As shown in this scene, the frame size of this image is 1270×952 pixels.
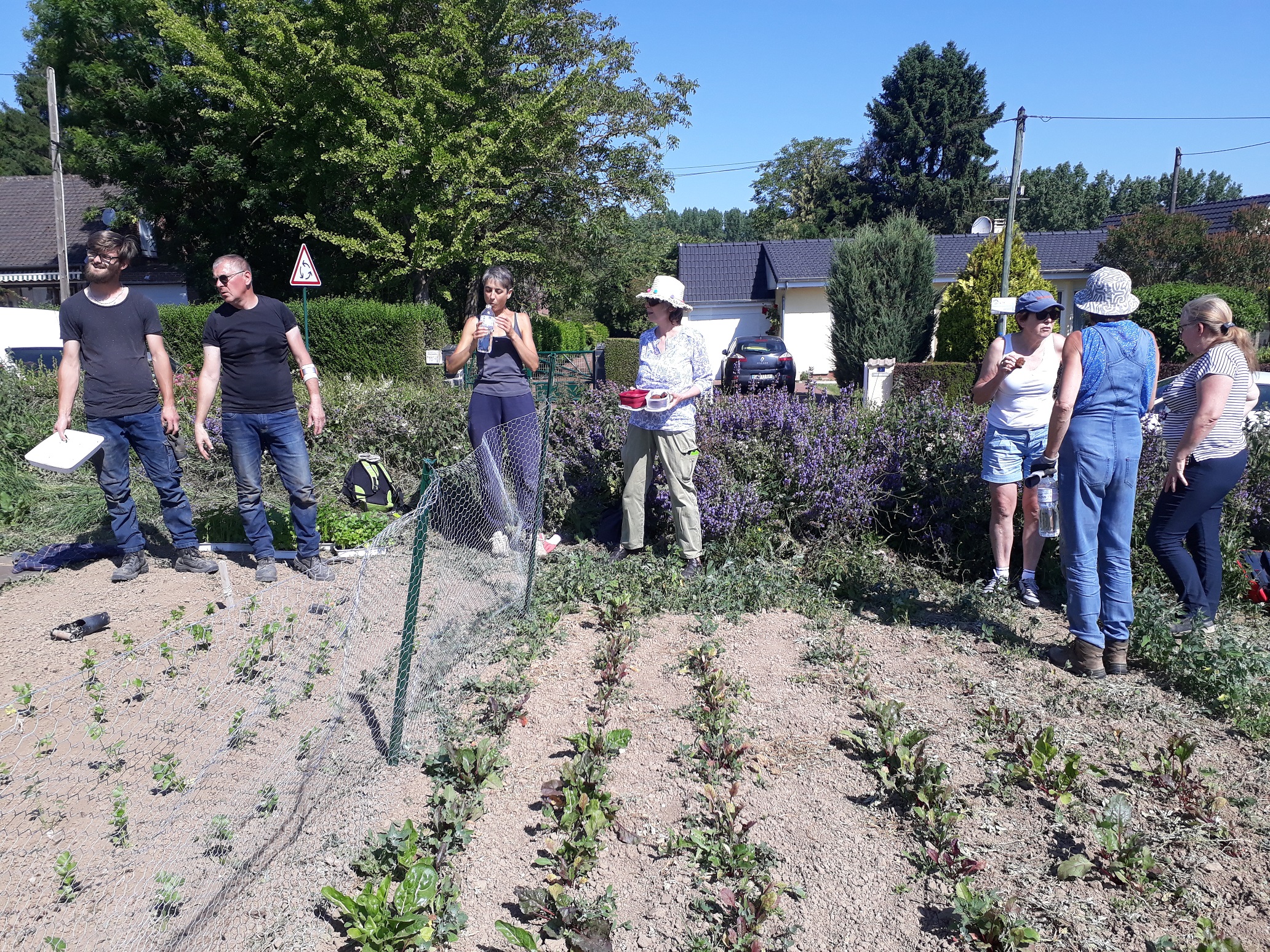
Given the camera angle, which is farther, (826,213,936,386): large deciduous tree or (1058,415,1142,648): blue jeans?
(826,213,936,386): large deciduous tree

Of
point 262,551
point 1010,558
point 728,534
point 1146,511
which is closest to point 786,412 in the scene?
point 728,534

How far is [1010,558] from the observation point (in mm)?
5078

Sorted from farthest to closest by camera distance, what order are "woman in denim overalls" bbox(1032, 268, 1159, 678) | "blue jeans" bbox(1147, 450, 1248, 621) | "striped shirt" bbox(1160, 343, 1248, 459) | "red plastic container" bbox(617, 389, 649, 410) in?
1. "red plastic container" bbox(617, 389, 649, 410)
2. "blue jeans" bbox(1147, 450, 1248, 621)
3. "striped shirt" bbox(1160, 343, 1248, 459)
4. "woman in denim overalls" bbox(1032, 268, 1159, 678)

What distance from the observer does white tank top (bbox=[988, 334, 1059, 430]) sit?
446cm

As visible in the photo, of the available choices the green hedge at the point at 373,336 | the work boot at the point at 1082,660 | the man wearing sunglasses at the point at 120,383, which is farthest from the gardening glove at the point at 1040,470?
the green hedge at the point at 373,336

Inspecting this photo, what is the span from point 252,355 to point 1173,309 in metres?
20.0

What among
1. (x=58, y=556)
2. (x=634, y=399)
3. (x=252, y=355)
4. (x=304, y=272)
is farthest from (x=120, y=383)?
(x=304, y=272)

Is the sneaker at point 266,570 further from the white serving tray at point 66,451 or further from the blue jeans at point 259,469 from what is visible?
the white serving tray at point 66,451

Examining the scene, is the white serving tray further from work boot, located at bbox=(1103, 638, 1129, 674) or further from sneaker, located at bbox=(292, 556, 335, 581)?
work boot, located at bbox=(1103, 638, 1129, 674)

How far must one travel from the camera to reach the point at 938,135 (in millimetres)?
44688

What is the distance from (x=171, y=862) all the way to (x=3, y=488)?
17.0 feet

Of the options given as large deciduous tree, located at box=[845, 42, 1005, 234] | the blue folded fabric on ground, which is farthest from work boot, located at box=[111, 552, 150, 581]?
large deciduous tree, located at box=[845, 42, 1005, 234]

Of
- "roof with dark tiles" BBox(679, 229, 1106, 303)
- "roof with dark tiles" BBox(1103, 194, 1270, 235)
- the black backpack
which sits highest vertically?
"roof with dark tiles" BBox(1103, 194, 1270, 235)

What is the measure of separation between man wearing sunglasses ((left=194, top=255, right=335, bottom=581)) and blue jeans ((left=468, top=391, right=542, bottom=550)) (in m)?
0.93
